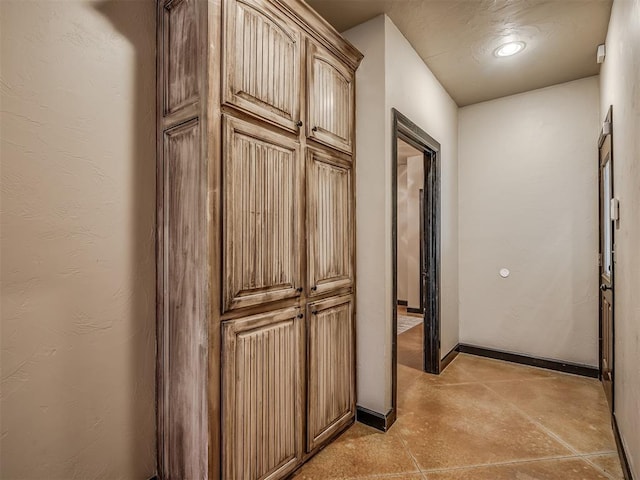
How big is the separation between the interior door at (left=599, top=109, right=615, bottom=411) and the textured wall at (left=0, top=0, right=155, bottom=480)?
2996 mm

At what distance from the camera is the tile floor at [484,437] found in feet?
6.25

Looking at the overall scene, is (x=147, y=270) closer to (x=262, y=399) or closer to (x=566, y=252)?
(x=262, y=399)

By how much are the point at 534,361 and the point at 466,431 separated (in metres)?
1.66

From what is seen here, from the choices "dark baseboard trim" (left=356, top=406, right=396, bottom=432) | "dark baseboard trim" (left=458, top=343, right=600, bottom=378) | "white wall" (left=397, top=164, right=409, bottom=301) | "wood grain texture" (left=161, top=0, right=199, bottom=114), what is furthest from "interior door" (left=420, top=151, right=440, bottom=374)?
"white wall" (left=397, top=164, right=409, bottom=301)

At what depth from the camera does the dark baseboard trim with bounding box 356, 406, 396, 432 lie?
2.30 metres

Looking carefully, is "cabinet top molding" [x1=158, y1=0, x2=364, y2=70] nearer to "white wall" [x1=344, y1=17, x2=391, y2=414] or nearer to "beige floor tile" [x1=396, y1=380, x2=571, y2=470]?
"white wall" [x1=344, y1=17, x2=391, y2=414]

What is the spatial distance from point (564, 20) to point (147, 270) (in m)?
3.15

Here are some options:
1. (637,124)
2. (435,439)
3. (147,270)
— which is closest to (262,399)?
(147,270)

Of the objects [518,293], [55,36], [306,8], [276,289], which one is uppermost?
[306,8]

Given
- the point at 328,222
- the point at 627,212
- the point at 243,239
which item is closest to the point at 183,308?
the point at 243,239

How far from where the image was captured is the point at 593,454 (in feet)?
6.74

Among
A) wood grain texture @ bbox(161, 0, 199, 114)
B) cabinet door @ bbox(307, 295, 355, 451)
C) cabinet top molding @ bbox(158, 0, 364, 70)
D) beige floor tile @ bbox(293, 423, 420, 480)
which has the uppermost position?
cabinet top molding @ bbox(158, 0, 364, 70)

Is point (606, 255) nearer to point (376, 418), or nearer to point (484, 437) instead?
point (484, 437)

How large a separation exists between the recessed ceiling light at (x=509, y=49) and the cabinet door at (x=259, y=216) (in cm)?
206
